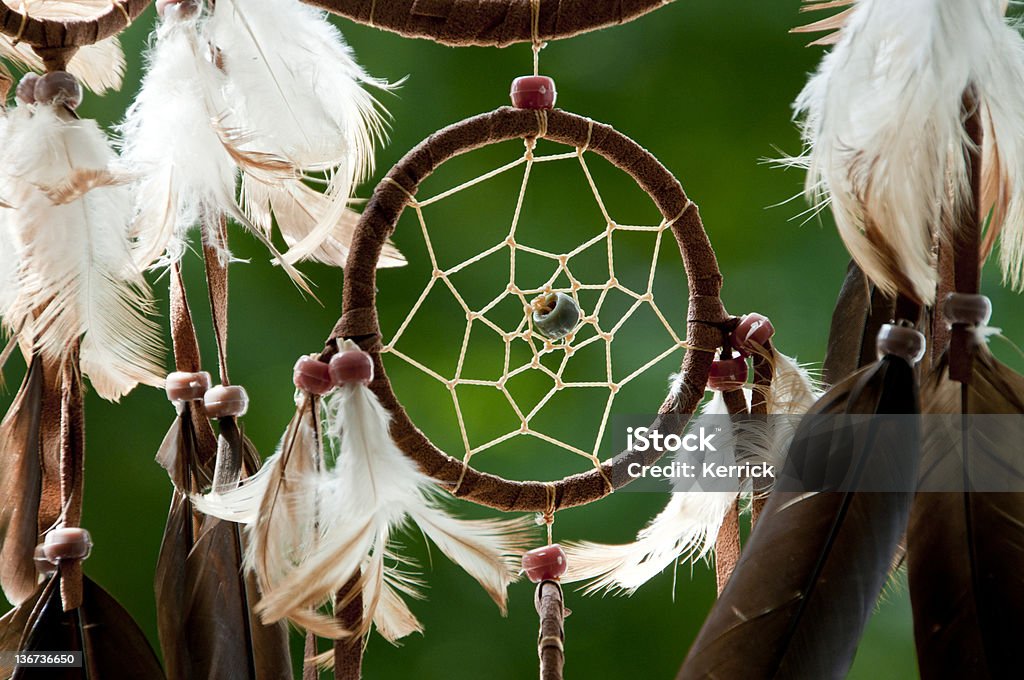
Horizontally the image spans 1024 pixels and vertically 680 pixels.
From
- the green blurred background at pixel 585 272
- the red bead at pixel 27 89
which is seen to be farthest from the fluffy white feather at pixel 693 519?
the green blurred background at pixel 585 272

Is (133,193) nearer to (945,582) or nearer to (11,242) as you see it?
(11,242)

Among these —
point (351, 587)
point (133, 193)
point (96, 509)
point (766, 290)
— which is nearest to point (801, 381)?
point (351, 587)

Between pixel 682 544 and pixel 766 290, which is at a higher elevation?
pixel 766 290

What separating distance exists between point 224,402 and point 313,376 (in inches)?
4.1

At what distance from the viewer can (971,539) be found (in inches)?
19.1

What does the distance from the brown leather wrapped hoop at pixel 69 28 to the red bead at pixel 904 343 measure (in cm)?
47

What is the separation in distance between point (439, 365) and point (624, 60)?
0.47 meters

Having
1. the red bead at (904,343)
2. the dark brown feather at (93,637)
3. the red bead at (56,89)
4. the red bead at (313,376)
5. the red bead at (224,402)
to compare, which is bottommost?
the dark brown feather at (93,637)

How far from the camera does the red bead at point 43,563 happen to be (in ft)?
1.91

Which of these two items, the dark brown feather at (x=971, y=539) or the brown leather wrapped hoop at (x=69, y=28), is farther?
the brown leather wrapped hoop at (x=69, y=28)

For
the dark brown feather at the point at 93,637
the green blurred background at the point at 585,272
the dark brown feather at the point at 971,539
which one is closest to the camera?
the dark brown feather at the point at 971,539

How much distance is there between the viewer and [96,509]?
127 centimetres

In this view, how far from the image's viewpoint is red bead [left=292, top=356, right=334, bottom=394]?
55 cm

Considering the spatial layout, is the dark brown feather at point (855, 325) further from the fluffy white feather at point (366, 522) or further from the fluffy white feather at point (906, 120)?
the fluffy white feather at point (366, 522)
